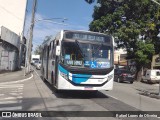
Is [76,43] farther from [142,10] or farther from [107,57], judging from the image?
[142,10]

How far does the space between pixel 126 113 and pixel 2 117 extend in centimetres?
430

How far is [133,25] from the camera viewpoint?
132 ft

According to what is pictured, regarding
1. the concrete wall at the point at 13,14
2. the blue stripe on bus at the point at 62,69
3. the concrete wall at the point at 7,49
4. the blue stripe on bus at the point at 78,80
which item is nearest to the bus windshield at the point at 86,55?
the blue stripe on bus at the point at 62,69

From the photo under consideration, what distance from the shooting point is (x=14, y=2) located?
55.5m

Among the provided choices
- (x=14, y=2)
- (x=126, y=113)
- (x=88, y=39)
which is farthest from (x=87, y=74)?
(x=14, y=2)

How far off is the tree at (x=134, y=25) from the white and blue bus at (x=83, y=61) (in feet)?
80.7

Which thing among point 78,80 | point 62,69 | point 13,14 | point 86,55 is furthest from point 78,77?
point 13,14

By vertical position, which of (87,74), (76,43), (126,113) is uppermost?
(76,43)

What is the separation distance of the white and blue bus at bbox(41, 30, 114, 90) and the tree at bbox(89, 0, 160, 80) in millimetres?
24600

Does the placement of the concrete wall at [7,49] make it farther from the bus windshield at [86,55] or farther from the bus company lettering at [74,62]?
the bus company lettering at [74,62]

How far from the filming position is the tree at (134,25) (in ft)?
132

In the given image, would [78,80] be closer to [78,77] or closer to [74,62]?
[78,77]

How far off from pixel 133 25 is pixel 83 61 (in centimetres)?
2657

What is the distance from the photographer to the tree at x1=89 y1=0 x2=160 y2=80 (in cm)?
4019
